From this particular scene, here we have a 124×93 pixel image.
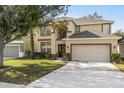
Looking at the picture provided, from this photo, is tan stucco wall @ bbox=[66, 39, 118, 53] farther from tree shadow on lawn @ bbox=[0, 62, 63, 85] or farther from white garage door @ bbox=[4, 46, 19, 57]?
white garage door @ bbox=[4, 46, 19, 57]

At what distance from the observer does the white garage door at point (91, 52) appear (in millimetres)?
22611

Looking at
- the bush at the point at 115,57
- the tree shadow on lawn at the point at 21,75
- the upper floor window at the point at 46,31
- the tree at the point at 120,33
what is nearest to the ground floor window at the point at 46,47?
the upper floor window at the point at 46,31

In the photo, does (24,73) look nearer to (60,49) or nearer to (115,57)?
(115,57)

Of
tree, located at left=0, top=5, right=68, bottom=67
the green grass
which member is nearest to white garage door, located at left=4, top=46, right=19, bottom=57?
the green grass

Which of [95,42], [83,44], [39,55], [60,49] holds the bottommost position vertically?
[39,55]

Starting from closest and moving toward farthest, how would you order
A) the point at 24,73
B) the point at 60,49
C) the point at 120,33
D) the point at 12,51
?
the point at 24,73 < the point at 60,49 < the point at 12,51 < the point at 120,33

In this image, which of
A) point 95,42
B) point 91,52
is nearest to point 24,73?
point 91,52

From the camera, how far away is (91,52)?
23031 mm

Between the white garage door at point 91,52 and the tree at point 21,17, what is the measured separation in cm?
887

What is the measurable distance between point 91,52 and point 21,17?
1222 cm

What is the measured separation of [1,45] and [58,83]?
22.8 feet

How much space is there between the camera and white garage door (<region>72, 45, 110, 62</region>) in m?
22.6
